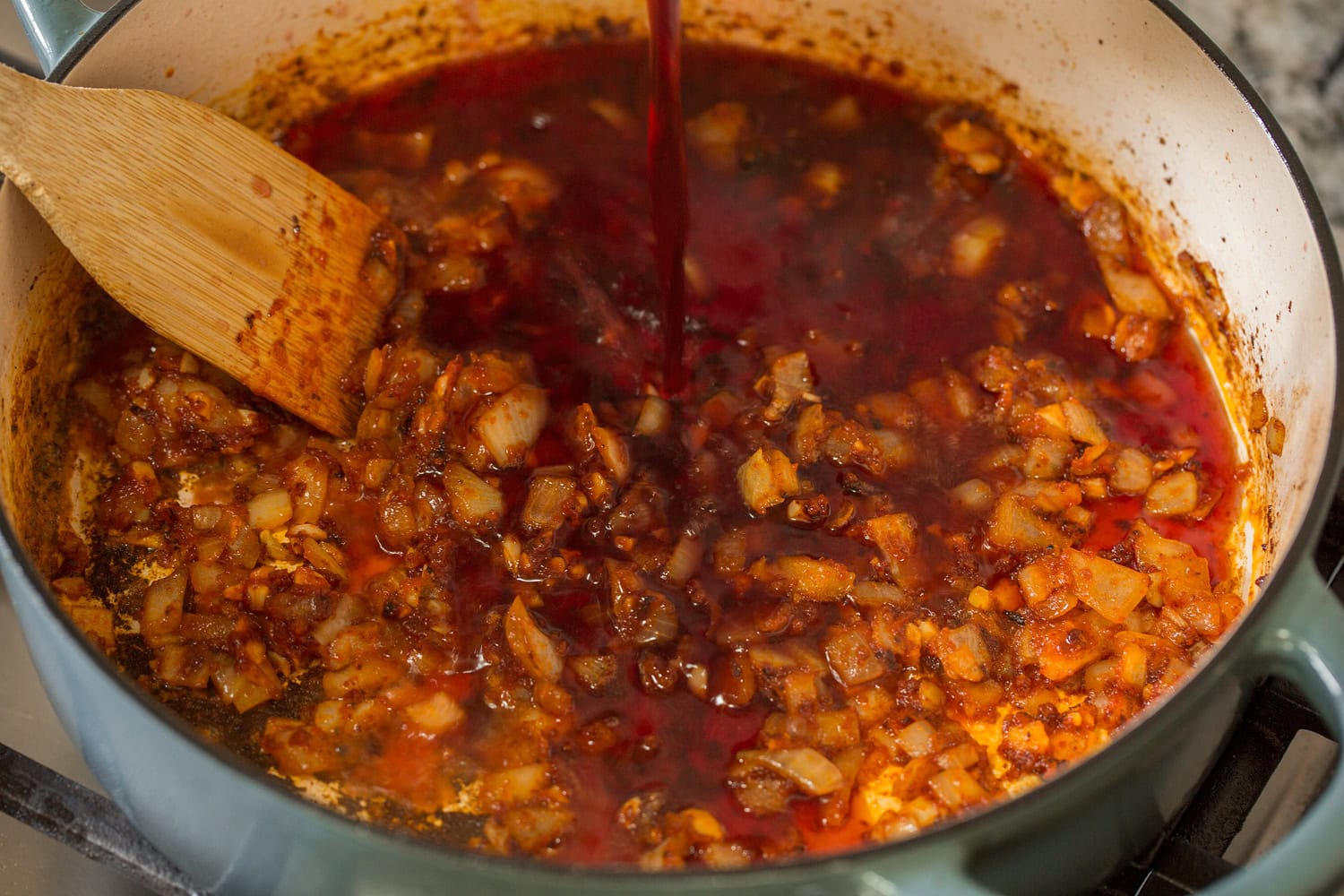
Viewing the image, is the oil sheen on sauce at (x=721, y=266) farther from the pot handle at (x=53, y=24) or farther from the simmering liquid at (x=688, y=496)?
the pot handle at (x=53, y=24)

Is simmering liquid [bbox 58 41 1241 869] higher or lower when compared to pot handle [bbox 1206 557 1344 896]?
lower

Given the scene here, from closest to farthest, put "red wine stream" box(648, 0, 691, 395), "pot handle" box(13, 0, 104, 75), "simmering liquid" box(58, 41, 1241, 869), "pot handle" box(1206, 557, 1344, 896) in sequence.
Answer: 1. "pot handle" box(1206, 557, 1344, 896)
2. "simmering liquid" box(58, 41, 1241, 869)
3. "pot handle" box(13, 0, 104, 75)
4. "red wine stream" box(648, 0, 691, 395)

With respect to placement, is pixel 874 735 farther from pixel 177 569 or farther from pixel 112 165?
pixel 112 165

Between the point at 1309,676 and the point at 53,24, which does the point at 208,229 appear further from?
the point at 1309,676

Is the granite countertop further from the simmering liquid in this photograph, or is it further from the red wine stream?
the red wine stream

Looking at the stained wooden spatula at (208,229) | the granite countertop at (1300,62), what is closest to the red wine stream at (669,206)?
the stained wooden spatula at (208,229)

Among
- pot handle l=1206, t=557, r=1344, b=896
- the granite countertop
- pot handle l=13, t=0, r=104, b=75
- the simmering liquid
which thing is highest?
the granite countertop

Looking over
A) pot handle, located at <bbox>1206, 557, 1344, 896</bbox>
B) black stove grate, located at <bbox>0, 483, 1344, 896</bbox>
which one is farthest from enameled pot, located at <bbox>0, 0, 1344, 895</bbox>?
black stove grate, located at <bbox>0, 483, 1344, 896</bbox>
